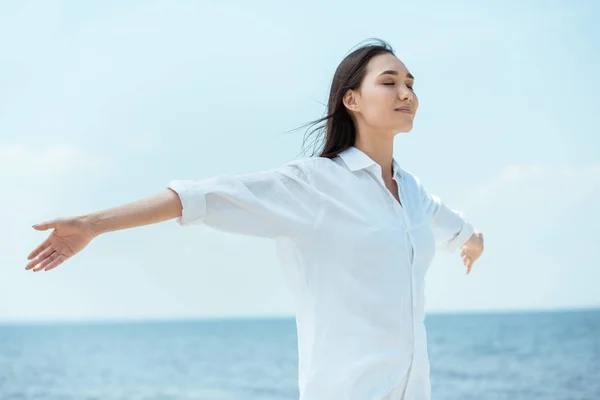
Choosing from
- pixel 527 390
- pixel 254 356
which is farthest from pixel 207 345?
pixel 527 390

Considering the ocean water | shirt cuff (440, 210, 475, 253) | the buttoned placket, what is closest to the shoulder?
the buttoned placket

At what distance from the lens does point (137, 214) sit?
1.89m

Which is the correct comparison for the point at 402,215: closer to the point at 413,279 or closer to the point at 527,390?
the point at 413,279

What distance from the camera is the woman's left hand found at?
2977 millimetres

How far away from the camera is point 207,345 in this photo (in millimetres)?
30000

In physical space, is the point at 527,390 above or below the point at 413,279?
below

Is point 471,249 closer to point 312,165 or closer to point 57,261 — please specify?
point 312,165

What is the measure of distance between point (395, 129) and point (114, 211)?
83 cm

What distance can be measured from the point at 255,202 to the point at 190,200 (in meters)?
0.18

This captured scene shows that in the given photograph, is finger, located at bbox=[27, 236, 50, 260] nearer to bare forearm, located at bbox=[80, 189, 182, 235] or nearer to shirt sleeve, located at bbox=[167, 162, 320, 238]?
bare forearm, located at bbox=[80, 189, 182, 235]

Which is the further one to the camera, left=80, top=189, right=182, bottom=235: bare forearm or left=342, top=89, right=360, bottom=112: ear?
left=342, top=89, right=360, bottom=112: ear

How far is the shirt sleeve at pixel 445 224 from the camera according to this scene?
8.80 feet

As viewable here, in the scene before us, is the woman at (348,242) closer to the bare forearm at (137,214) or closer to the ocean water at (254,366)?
the bare forearm at (137,214)

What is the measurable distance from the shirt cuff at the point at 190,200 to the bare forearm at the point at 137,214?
15mm
